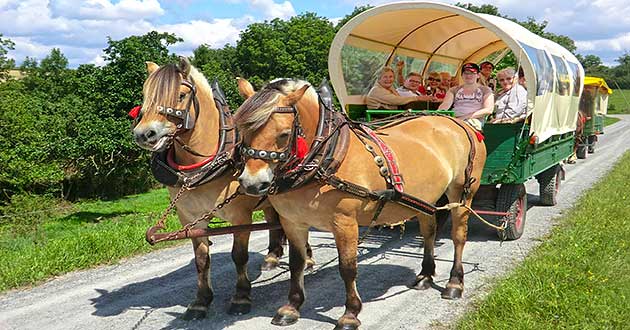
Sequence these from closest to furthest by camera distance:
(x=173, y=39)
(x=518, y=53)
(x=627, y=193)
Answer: (x=518, y=53), (x=627, y=193), (x=173, y=39)

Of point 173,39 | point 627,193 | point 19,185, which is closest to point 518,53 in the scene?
point 627,193

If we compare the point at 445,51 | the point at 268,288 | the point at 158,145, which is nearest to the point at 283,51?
the point at 445,51

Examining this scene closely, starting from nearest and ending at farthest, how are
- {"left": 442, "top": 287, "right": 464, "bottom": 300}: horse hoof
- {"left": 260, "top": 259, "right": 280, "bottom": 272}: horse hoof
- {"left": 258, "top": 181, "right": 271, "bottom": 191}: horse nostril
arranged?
{"left": 258, "top": 181, "right": 271, "bottom": 191}: horse nostril < {"left": 442, "top": 287, "right": 464, "bottom": 300}: horse hoof < {"left": 260, "top": 259, "right": 280, "bottom": 272}: horse hoof

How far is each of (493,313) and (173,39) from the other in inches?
460

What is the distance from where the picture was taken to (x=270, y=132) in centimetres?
340

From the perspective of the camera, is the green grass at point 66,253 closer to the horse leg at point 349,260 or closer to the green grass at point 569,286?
the horse leg at point 349,260

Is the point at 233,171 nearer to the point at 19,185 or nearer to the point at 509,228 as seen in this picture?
the point at 509,228

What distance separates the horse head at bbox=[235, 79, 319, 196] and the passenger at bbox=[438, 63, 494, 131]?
10.9ft

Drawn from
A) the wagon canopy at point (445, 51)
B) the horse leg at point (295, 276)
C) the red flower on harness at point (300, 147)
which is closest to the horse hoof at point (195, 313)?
the horse leg at point (295, 276)

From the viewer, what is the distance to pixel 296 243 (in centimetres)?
417

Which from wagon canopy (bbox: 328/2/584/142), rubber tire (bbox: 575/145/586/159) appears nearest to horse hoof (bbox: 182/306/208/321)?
wagon canopy (bbox: 328/2/584/142)

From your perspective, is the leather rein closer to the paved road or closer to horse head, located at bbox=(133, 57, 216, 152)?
horse head, located at bbox=(133, 57, 216, 152)

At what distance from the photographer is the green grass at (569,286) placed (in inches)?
153

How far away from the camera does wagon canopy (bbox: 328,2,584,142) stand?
20.2 feet
